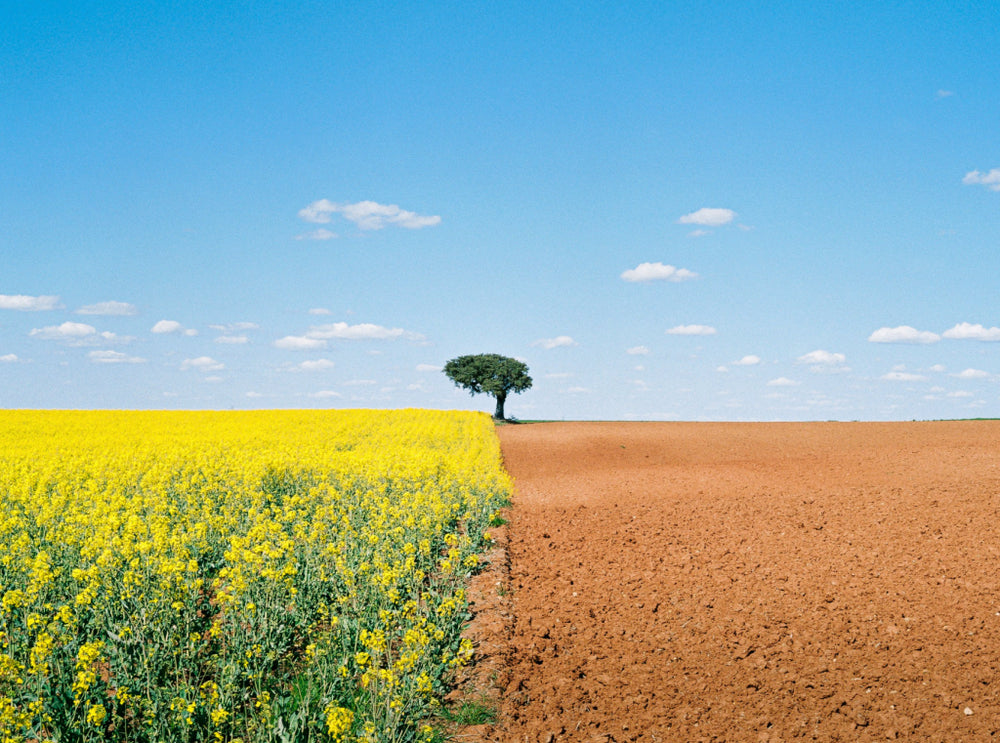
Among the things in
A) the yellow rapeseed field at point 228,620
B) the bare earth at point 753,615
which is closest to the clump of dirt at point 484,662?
the bare earth at point 753,615

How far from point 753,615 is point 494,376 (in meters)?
56.7

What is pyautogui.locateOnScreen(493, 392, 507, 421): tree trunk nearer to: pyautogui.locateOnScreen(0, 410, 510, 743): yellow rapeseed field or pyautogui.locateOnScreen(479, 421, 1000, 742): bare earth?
pyautogui.locateOnScreen(479, 421, 1000, 742): bare earth

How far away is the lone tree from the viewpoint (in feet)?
216

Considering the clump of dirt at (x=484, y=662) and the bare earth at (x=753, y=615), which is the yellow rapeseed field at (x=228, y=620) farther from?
the bare earth at (x=753, y=615)

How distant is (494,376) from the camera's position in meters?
66.0

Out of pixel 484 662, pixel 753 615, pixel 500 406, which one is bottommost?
pixel 484 662

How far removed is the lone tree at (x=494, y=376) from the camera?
65.8 m

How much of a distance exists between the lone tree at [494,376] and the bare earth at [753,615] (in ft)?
155

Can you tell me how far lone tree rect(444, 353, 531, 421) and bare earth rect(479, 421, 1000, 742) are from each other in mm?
47109

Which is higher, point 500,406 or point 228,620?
point 500,406

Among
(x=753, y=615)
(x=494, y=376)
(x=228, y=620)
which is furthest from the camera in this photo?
(x=494, y=376)

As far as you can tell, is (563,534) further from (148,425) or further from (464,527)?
(148,425)

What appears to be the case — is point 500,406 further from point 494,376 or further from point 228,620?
point 228,620

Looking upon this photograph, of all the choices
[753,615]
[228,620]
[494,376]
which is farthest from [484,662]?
[494,376]
